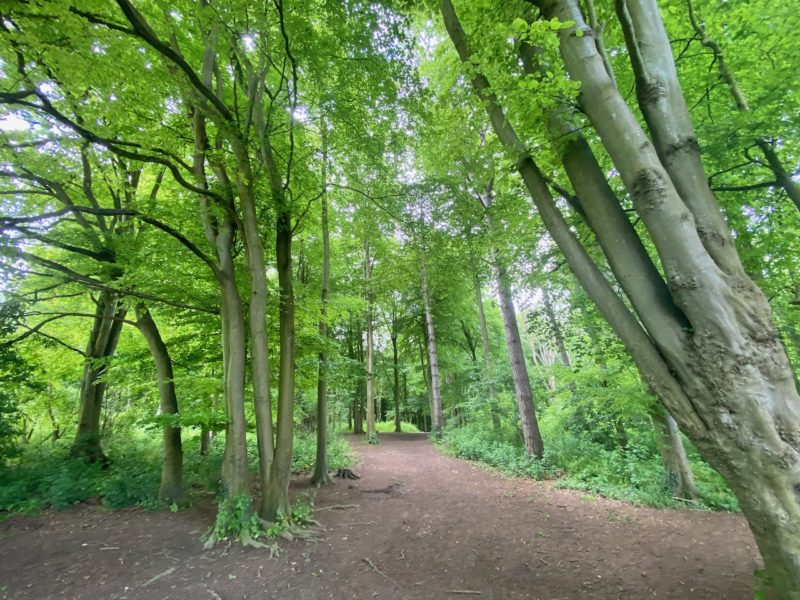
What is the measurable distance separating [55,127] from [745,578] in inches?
376

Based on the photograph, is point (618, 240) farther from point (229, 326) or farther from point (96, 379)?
point (96, 379)

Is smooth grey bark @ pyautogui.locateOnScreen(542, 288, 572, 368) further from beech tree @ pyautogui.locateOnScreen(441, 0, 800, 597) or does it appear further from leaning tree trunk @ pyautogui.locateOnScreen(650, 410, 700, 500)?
beech tree @ pyautogui.locateOnScreen(441, 0, 800, 597)

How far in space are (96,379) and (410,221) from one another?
6.89m

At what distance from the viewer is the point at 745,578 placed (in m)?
3.04

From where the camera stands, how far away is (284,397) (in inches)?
201

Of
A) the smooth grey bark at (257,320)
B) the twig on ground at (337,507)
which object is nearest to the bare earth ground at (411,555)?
the twig on ground at (337,507)

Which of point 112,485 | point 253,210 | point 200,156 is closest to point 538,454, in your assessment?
point 253,210

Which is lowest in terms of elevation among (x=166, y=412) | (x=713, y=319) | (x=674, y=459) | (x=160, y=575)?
(x=160, y=575)

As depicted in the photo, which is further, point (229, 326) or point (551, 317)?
point (551, 317)

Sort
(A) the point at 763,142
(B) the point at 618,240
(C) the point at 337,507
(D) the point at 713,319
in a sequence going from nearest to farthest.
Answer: (D) the point at 713,319
(B) the point at 618,240
(A) the point at 763,142
(C) the point at 337,507

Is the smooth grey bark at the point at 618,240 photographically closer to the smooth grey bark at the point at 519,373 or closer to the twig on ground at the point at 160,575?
the twig on ground at the point at 160,575

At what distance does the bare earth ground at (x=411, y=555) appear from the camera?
323 cm

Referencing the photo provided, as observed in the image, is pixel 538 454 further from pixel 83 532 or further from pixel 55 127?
pixel 55 127

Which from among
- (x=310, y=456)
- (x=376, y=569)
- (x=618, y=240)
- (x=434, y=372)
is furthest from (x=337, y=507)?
(x=434, y=372)
